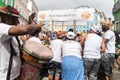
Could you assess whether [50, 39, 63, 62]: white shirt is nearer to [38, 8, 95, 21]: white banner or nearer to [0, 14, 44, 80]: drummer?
[0, 14, 44, 80]: drummer

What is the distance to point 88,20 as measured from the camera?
1925cm

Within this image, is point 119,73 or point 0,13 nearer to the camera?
point 0,13

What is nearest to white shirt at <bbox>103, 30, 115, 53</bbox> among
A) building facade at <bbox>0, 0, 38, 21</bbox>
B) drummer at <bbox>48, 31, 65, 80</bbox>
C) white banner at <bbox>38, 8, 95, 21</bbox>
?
drummer at <bbox>48, 31, 65, 80</bbox>

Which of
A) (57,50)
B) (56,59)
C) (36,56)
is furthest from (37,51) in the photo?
(56,59)

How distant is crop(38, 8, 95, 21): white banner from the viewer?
19062mm

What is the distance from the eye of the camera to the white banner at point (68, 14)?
19062 millimetres

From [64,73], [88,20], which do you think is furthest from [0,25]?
[88,20]

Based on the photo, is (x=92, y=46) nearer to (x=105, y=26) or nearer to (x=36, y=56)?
(x=105, y=26)

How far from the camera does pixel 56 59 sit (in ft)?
31.1

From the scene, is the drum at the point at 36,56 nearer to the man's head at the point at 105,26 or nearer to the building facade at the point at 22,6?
the man's head at the point at 105,26

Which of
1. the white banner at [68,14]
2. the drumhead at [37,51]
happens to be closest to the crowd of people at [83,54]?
the drumhead at [37,51]

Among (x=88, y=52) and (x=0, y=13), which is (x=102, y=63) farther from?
(x=0, y=13)

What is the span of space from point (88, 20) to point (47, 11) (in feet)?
7.12

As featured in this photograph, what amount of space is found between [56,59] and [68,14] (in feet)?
33.3
